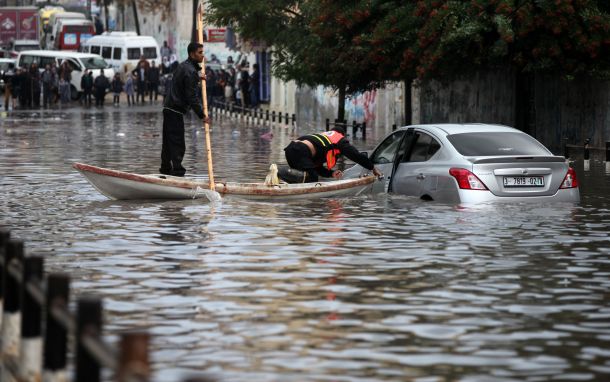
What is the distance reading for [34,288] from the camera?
6828 millimetres

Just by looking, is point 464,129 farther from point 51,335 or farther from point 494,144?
point 51,335

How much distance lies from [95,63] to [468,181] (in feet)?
194

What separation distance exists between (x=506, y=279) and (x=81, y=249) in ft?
13.9

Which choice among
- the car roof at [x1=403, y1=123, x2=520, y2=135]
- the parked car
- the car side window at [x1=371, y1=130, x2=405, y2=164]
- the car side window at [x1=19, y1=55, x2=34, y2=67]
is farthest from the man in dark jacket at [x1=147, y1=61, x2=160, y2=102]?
the car roof at [x1=403, y1=123, x2=520, y2=135]

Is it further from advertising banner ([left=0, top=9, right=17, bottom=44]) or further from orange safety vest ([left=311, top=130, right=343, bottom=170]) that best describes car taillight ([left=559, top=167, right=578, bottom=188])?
advertising banner ([left=0, top=9, right=17, bottom=44])

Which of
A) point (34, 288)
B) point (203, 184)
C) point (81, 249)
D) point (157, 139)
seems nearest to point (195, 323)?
point (34, 288)

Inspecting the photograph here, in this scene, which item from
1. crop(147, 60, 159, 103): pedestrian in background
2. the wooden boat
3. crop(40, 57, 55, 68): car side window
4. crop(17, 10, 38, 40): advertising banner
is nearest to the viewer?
the wooden boat

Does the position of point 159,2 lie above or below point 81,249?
above

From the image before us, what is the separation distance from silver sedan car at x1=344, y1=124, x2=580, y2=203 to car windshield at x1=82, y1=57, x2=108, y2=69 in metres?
56.6

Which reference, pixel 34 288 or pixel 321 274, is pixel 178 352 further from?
pixel 321 274

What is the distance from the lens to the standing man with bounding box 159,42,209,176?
2203cm

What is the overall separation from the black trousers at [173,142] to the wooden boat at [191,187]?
4.65 feet

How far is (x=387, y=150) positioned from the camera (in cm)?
2167

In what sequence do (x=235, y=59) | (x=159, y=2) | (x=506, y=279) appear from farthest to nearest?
(x=159, y=2) → (x=235, y=59) → (x=506, y=279)
